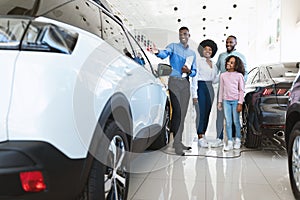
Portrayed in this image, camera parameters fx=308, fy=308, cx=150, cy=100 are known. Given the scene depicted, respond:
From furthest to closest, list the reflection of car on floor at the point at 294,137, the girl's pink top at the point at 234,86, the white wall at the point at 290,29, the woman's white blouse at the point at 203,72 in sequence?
1. the white wall at the point at 290,29
2. the woman's white blouse at the point at 203,72
3. the girl's pink top at the point at 234,86
4. the reflection of car on floor at the point at 294,137

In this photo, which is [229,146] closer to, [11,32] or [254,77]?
[254,77]

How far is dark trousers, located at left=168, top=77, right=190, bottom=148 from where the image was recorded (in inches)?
137

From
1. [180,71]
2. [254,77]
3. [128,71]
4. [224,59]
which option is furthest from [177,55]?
[128,71]

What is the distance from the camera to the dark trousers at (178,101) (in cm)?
349

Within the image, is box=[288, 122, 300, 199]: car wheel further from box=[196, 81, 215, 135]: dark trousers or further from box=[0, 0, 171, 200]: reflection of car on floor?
box=[196, 81, 215, 135]: dark trousers

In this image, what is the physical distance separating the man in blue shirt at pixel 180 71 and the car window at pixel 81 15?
70.4 inches

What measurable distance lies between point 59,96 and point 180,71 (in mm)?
2547

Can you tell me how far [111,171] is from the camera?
156 centimetres

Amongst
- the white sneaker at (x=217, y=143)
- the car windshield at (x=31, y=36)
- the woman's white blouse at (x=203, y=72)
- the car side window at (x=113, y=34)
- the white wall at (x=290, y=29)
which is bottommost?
the white sneaker at (x=217, y=143)

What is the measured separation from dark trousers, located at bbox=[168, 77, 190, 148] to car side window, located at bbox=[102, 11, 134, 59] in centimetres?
135

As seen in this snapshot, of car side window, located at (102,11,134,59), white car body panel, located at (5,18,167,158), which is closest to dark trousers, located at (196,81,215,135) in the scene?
car side window, located at (102,11,134,59)

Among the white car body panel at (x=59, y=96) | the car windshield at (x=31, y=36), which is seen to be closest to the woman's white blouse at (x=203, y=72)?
the white car body panel at (x=59, y=96)

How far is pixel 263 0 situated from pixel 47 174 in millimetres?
10661

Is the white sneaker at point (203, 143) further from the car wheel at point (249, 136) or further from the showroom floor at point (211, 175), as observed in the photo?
the car wheel at point (249, 136)
